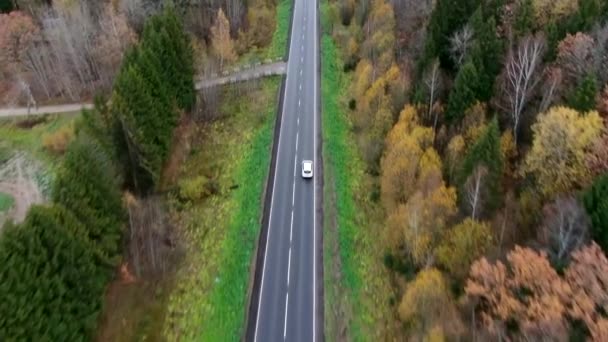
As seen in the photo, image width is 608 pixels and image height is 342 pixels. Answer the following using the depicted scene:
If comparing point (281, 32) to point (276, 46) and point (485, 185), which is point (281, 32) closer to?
point (276, 46)

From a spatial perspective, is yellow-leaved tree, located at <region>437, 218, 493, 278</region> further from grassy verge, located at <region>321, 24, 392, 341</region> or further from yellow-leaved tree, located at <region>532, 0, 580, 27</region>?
yellow-leaved tree, located at <region>532, 0, 580, 27</region>

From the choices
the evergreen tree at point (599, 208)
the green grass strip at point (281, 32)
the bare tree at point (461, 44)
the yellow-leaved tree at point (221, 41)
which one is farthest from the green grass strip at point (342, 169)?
the evergreen tree at point (599, 208)

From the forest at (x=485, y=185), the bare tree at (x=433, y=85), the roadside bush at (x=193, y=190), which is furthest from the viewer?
the roadside bush at (x=193, y=190)

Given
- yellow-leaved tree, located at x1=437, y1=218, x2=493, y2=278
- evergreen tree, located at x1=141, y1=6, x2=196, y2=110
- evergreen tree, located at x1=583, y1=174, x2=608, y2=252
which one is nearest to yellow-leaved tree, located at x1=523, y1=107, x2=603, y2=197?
evergreen tree, located at x1=583, y1=174, x2=608, y2=252

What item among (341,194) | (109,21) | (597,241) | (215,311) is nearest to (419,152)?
(341,194)

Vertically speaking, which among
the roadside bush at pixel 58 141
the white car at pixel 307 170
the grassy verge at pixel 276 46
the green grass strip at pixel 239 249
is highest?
the grassy verge at pixel 276 46

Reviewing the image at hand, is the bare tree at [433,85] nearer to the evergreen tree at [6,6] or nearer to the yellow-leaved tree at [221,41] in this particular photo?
the yellow-leaved tree at [221,41]

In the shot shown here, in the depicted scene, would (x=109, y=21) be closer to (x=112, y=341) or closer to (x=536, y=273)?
(x=112, y=341)
